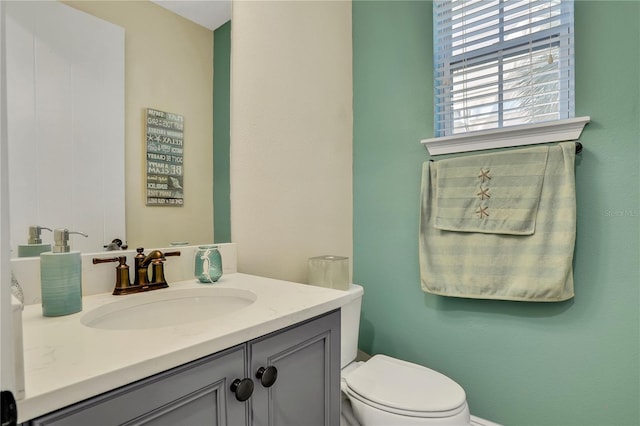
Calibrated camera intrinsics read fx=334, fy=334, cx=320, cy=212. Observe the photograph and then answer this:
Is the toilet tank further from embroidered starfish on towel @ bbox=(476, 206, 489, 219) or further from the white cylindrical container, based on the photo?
embroidered starfish on towel @ bbox=(476, 206, 489, 219)

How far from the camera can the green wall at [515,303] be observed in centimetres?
121

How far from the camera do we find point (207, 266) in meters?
1.12

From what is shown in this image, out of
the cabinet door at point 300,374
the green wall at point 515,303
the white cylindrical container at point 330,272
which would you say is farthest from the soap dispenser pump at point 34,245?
the green wall at point 515,303

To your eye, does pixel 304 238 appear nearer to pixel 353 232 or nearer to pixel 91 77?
pixel 353 232

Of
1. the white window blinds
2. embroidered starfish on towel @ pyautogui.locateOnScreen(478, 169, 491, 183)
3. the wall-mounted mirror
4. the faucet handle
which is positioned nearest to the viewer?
the wall-mounted mirror

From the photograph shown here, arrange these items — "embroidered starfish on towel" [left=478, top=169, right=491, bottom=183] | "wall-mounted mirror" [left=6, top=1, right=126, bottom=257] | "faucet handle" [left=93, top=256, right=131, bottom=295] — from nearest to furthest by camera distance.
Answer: "wall-mounted mirror" [left=6, top=1, right=126, bottom=257], "faucet handle" [left=93, top=256, right=131, bottom=295], "embroidered starfish on towel" [left=478, top=169, right=491, bottom=183]

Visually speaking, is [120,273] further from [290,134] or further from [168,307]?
[290,134]

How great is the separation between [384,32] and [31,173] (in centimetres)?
166

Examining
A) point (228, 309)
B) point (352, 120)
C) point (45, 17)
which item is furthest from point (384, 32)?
point (228, 309)

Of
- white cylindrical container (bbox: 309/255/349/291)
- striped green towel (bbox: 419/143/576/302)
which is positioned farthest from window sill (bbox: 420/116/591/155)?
white cylindrical container (bbox: 309/255/349/291)

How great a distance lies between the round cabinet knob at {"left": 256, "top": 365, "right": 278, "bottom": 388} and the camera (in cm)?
71

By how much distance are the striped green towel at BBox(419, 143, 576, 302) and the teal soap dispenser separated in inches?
51.9

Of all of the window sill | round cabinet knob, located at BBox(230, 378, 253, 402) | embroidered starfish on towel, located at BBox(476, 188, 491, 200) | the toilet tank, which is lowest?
the toilet tank

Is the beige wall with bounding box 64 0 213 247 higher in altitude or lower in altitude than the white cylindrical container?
higher
